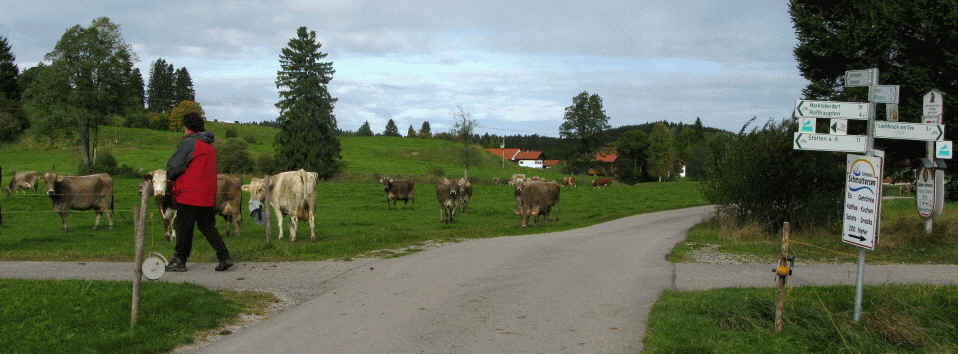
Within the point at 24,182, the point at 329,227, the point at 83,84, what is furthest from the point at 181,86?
the point at 329,227

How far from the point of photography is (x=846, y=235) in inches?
290

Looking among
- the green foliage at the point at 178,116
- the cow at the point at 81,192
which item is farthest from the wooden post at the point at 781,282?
the green foliage at the point at 178,116

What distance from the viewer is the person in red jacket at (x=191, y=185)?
363 inches

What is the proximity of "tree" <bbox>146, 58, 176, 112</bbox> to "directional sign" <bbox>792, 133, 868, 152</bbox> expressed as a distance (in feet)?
437

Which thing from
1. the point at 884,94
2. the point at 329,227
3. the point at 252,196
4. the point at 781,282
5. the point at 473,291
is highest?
the point at 884,94

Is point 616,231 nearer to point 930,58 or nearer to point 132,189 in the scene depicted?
point 930,58

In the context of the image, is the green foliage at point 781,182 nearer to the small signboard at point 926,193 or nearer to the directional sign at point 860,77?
the small signboard at point 926,193

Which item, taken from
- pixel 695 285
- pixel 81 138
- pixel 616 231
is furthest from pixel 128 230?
pixel 81 138

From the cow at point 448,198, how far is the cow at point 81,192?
447 inches

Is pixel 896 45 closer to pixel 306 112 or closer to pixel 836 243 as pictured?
pixel 836 243

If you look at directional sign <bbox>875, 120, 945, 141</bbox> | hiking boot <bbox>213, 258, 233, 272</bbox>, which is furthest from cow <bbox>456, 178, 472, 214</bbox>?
directional sign <bbox>875, 120, 945, 141</bbox>

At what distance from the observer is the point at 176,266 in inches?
381

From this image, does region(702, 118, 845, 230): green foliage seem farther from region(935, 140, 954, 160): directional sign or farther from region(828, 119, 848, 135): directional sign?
region(828, 119, 848, 135): directional sign

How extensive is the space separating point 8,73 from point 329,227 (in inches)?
3093
